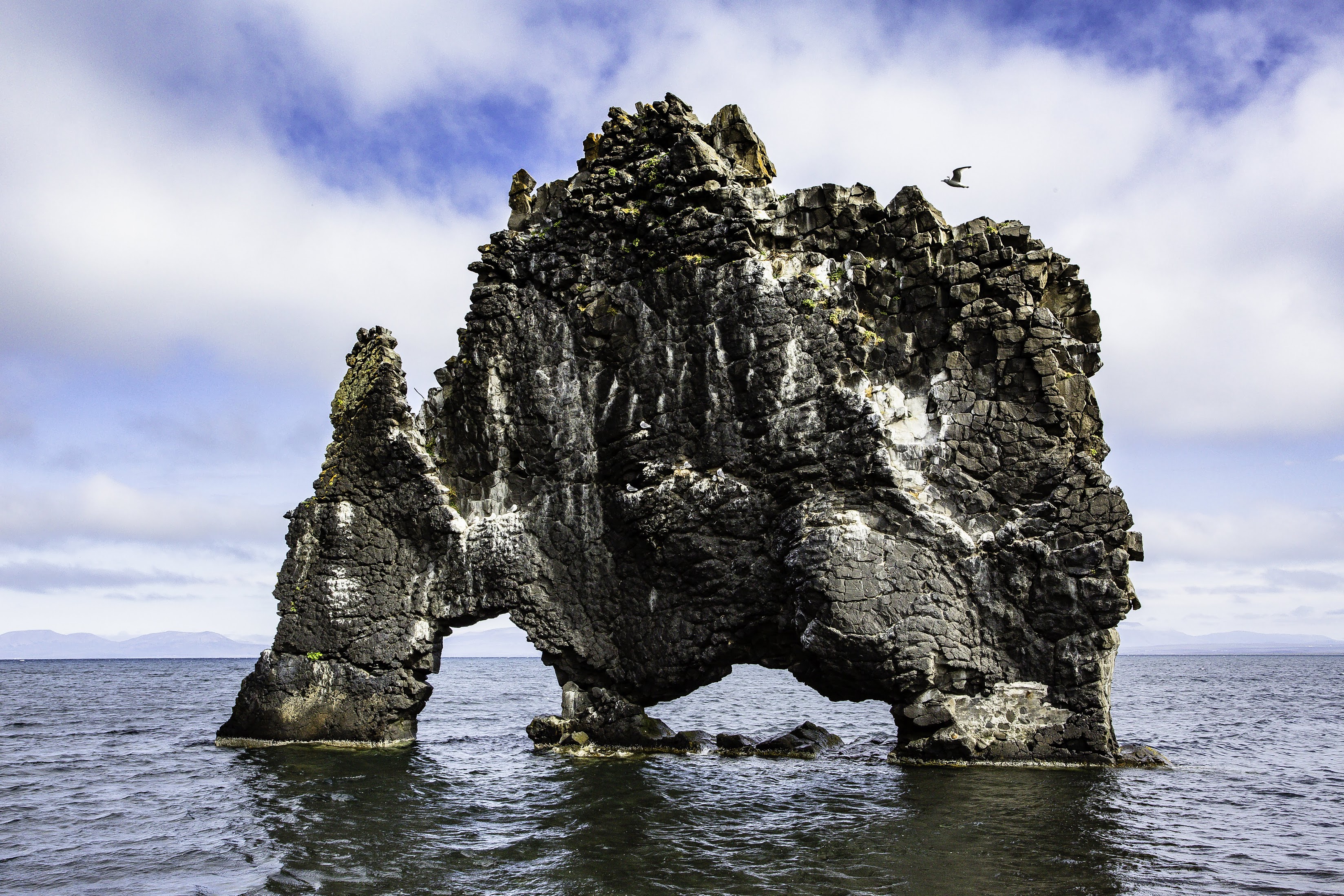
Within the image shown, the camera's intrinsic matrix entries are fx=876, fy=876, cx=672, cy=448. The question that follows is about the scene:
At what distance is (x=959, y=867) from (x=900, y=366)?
1306cm

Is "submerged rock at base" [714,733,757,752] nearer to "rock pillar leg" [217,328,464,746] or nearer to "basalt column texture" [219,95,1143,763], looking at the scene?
"basalt column texture" [219,95,1143,763]

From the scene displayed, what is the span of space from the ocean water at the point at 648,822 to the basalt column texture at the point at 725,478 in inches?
78.8

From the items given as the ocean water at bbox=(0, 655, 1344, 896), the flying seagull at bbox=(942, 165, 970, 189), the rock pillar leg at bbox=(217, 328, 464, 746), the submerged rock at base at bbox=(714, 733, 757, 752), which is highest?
the flying seagull at bbox=(942, 165, 970, 189)

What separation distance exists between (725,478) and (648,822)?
30.7 ft

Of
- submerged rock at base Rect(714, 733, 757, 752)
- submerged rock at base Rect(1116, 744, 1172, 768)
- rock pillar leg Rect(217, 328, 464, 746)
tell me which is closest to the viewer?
submerged rock at base Rect(1116, 744, 1172, 768)

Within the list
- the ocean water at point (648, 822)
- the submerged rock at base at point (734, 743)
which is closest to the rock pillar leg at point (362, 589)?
the ocean water at point (648, 822)

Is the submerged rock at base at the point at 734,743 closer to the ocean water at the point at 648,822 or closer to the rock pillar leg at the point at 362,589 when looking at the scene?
the ocean water at the point at 648,822

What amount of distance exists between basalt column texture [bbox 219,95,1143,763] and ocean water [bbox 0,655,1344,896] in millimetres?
2001

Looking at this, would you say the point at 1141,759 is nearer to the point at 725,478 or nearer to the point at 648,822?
the point at 725,478

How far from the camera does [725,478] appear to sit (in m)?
23.5

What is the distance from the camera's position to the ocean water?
534 inches

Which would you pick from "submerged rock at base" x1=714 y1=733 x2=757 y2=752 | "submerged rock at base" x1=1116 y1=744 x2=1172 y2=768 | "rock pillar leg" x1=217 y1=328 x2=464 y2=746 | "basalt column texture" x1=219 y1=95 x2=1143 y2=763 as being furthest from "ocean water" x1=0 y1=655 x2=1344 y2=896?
"basalt column texture" x1=219 y1=95 x2=1143 y2=763

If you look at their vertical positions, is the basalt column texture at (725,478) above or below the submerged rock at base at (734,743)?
above

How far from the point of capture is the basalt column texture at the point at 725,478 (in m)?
21.4
